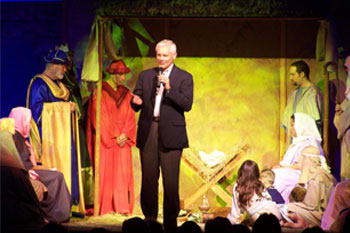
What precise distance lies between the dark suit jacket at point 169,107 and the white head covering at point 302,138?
2.18 meters

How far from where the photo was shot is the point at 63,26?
834cm

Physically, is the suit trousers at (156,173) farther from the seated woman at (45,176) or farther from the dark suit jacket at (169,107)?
the seated woman at (45,176)

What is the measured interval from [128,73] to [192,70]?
0.82 meters

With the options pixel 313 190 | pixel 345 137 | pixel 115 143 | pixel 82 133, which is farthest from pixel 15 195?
pixel 345 137

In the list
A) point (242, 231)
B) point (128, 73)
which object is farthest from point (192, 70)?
point (242, 231)

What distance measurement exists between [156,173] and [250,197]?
1.46 meters

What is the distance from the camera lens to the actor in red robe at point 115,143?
26.2ft

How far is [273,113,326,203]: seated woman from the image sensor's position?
25.2 feet

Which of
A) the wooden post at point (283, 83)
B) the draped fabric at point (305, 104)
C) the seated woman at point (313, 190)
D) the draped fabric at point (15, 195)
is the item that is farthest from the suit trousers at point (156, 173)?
the wooden post at point (283, 83)

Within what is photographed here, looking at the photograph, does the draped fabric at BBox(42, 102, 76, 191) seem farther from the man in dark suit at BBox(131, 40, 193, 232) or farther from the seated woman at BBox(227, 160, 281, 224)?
the seated woman at BBox(227, 160, 281, 224)

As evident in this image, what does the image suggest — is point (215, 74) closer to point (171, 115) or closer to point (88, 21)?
point (88, 21)

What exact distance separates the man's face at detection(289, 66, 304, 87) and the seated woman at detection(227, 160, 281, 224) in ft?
4.83

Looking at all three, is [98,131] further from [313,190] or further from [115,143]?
[313,190]

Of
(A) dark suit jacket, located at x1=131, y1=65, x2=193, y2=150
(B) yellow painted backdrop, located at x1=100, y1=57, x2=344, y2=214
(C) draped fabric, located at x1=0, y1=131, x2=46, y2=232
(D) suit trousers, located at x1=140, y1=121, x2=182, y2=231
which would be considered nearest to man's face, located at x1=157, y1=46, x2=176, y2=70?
(A) dark suit jacket, located at x1=131, y1=65, x2=193, y2=150
